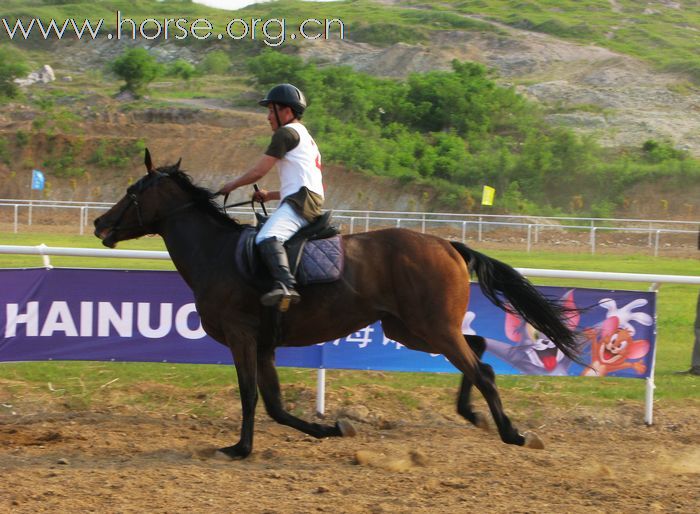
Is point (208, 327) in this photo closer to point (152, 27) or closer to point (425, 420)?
point (425, 420)

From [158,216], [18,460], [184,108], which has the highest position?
[184,108]

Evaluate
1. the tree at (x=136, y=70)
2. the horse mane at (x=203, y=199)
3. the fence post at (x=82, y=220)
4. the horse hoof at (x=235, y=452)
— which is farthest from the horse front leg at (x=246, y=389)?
the tree at (x=136, y=70)

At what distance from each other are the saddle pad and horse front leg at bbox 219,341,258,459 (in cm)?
63

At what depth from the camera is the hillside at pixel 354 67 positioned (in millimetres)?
48906

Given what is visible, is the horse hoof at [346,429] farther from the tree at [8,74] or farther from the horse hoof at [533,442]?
the tree at [8,74]

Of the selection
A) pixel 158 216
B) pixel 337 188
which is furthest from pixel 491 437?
pixel 337 188

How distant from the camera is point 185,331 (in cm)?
797

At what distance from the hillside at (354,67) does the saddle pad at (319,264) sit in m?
38.0

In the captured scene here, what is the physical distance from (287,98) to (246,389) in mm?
2189

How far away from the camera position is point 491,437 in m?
7.51

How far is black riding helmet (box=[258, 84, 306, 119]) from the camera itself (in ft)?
22.4

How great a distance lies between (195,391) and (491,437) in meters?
2.75

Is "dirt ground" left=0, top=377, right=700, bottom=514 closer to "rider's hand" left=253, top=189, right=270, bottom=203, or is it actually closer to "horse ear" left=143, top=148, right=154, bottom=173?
"rider's hand" left=253, top=189, right=270, bottom=203

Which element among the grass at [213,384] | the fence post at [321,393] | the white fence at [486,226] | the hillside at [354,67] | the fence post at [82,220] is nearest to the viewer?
the fence post at [321,393]
